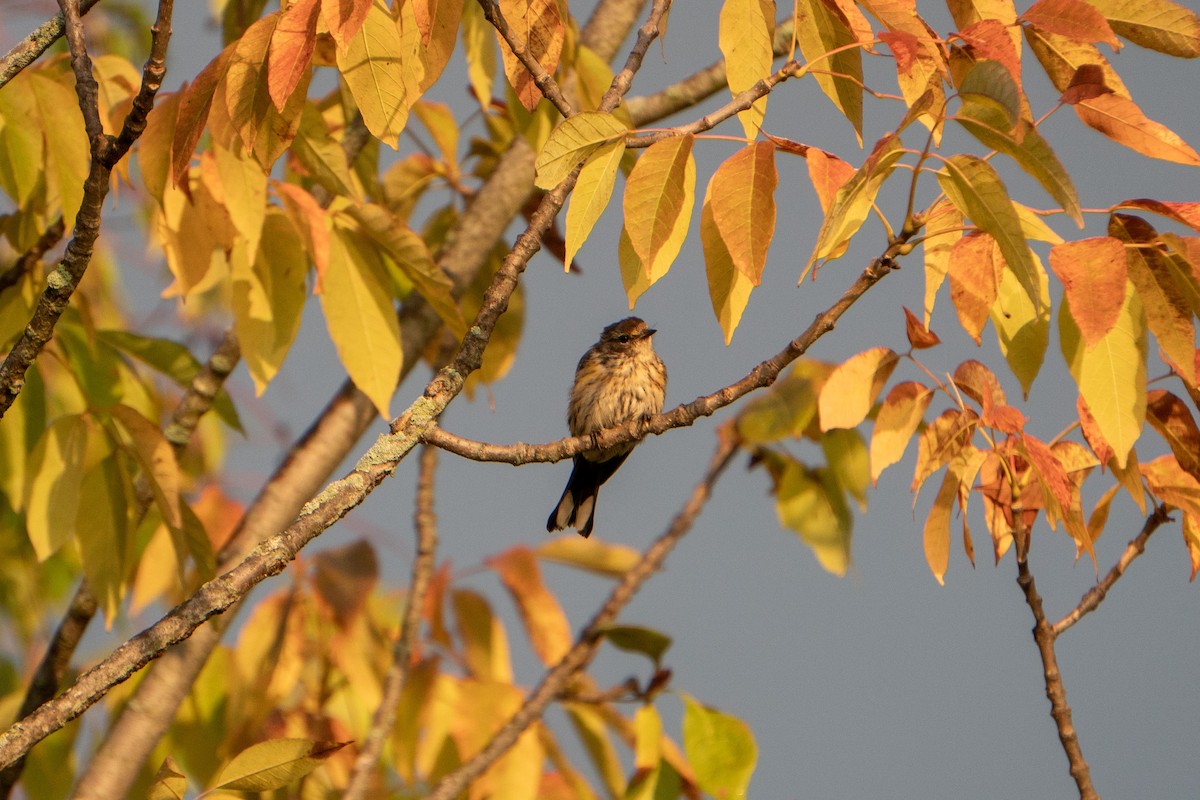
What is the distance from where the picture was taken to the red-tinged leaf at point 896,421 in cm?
273

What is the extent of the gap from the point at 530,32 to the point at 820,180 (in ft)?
2.28

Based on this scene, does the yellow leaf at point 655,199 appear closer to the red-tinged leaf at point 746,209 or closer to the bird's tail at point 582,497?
the red-tinged leaf at point 746,209

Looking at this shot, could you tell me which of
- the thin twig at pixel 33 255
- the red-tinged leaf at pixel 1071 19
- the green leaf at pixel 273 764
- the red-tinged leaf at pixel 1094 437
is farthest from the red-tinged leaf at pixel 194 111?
the red-tinged leaf at pixel 1094 437

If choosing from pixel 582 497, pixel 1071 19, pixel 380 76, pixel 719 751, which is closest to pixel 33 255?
pixel 380 76

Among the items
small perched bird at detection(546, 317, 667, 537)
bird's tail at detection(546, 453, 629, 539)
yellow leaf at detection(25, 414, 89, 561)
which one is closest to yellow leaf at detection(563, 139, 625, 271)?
yellow leaf at detection(25, 414, 89, 561)

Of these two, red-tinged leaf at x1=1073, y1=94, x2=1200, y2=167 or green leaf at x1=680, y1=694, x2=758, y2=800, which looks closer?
red-tinged leaf at x1=1073, y1=94, x2=1200, y2=167

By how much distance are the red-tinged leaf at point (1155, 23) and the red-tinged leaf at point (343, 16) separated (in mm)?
1342

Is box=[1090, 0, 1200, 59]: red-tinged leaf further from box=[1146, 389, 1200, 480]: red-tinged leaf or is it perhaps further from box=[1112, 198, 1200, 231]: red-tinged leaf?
box=[1146, 389, 1200, 480]: red-tinged leaf

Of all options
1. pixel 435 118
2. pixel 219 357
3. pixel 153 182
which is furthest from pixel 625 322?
A: pixel 153 182

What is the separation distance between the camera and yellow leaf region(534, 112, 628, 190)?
83.9 inches

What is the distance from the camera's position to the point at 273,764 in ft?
7.26

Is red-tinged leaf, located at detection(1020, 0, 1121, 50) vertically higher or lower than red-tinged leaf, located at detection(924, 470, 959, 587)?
higher

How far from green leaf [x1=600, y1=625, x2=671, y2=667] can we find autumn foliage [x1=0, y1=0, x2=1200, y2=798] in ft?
0.06

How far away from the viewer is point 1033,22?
7.18 feet
